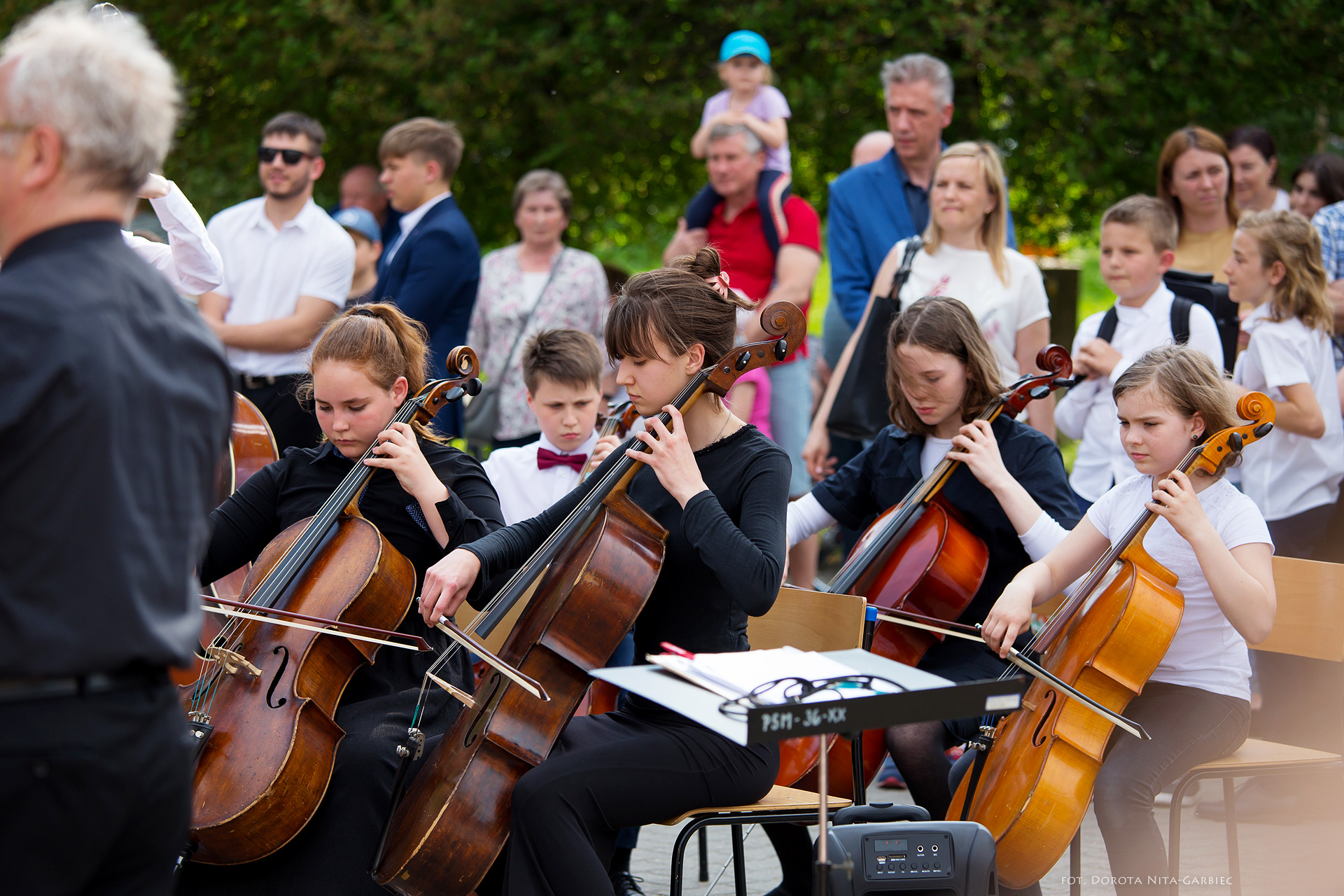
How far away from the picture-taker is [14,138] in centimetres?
150

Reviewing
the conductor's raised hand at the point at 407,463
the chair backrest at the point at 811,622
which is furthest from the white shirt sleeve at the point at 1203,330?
the conductor's raised hand at the point at 407,463

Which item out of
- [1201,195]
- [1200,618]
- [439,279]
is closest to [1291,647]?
[1200,618]

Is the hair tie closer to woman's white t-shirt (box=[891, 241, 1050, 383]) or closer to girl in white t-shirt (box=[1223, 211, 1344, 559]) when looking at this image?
woman's white t-shirt (box=[891, 241, 1050, 383])

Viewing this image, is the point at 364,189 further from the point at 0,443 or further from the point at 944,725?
the point at 0,443

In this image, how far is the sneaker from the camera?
3.26 metres

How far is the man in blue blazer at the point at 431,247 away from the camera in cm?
487

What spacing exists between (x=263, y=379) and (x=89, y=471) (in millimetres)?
3275

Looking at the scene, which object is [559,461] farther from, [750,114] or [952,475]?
[750,114]

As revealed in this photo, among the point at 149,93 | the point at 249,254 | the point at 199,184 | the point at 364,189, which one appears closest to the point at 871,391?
the point at 249,254

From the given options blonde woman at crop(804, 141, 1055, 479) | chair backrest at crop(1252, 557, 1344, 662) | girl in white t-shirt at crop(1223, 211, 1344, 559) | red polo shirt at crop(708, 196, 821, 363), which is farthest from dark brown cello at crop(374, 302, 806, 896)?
red polo shirt at crop(708, 196, 821, 363)

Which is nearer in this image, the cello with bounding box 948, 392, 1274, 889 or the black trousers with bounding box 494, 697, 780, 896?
the black trousers with bounding box 494, 697, 780, 896

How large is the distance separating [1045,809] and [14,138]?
6.89 ft

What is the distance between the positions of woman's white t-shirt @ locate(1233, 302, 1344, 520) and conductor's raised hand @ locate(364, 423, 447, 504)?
2586 millimetres

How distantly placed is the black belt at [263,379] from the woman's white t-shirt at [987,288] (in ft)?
6.98
